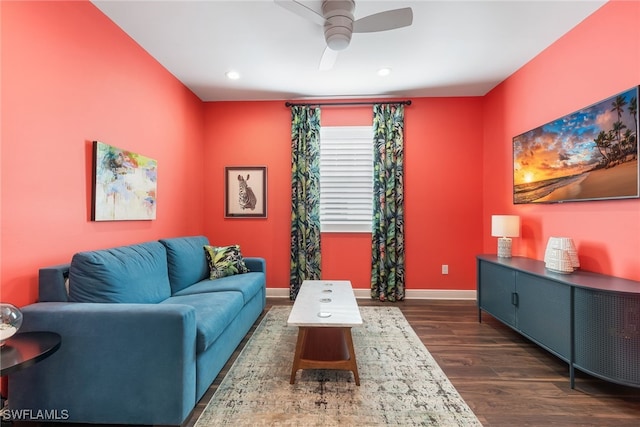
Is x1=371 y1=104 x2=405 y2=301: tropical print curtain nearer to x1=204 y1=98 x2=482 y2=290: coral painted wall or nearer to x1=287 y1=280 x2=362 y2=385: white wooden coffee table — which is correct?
x1=204 y1=98 x2=482 y2=290: coral painted wall

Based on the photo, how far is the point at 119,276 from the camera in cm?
200

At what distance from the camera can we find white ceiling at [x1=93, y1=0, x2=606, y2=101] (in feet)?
7.63

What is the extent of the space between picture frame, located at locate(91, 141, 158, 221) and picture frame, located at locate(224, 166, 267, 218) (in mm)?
1256

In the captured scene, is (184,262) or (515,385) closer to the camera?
(515,385)

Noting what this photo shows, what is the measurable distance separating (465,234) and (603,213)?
188 cm

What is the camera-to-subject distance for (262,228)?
4238 mm

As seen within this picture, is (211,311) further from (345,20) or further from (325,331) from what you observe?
(345,20)

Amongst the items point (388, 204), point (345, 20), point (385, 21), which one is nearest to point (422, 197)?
point (388, 204)

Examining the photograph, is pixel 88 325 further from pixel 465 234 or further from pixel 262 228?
pixel 465 234

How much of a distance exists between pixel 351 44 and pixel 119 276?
9.27 feet

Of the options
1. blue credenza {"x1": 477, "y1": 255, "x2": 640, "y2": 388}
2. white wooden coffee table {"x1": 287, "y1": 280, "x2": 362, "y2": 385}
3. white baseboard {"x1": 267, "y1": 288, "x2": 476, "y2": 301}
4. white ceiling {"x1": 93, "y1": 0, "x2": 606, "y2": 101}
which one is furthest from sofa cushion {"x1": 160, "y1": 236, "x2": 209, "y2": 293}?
blue credenza {"x1": 477, "y1": 255, "x2": 640, "y2": 388}

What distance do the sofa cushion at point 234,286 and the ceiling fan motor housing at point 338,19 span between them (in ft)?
7.54

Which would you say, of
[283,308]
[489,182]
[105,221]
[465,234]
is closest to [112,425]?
[105,221]

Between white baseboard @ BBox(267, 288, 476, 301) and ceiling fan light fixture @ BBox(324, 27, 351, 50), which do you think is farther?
white baseboard @ BBox(267, 288, 476, 301)
